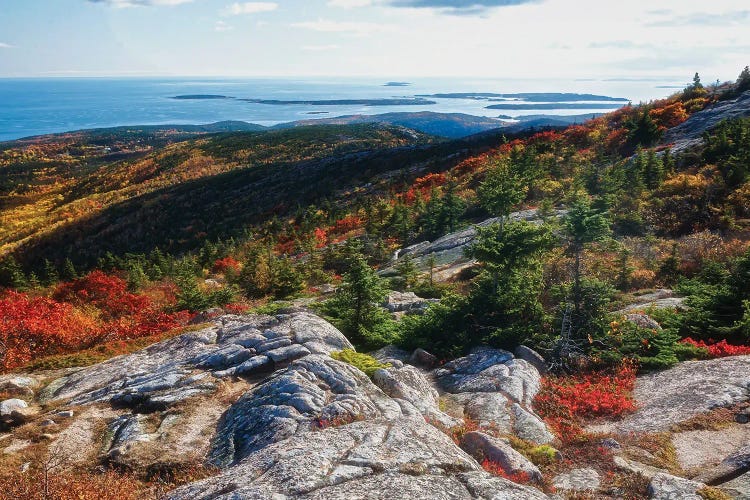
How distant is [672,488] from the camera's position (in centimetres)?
738

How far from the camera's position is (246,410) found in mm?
9016

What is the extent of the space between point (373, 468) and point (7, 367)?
12.7 meters

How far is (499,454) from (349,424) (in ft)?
9.98

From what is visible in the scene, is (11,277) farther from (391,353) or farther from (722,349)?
(722,349)

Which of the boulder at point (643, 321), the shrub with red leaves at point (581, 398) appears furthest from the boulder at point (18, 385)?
the boulder at point (643, 321)

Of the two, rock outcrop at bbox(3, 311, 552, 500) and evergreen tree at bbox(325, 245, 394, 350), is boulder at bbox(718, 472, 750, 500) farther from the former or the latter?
evergreen tree at bbox(325, 245, 394, 350)

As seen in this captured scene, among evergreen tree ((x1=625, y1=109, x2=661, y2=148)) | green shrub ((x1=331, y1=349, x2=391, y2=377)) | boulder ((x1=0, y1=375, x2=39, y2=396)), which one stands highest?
evergreen tree ((x1=625, y1=109, x2=661, y2=148))

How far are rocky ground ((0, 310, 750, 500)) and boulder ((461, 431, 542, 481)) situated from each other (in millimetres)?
23

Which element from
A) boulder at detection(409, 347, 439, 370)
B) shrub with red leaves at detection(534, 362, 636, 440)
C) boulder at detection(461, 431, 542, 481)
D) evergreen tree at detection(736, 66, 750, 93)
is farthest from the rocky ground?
evergreen tree at detection(736, 66, 750, 93)

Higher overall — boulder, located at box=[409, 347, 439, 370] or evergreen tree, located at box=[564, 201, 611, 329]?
evergreen tree, located at box=[564, 201, 611, 329]

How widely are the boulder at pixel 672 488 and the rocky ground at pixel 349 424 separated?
3 cm

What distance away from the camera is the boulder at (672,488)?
23.4 feet

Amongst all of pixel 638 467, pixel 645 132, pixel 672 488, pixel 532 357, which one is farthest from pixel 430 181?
pixel 672 488

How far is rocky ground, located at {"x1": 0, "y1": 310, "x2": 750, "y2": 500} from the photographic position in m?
6.69
